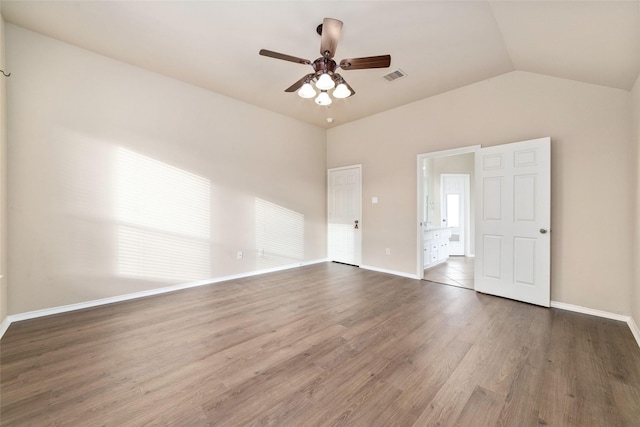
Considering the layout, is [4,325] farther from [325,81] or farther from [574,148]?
[574,148]

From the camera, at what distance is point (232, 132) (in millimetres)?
4426

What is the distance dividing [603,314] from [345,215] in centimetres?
406

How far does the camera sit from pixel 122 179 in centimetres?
334

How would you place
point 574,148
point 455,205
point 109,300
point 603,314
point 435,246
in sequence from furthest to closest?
1. point 455,205
2. point 435,246
3. point 109,300
4. point 574,148
5. point 603,314

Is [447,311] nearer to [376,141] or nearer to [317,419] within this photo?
[317,419]

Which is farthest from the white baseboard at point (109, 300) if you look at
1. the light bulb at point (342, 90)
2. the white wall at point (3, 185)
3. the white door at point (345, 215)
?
the light bulb at point (342, 90)

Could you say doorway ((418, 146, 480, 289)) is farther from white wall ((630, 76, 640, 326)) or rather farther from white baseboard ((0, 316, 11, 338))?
white baseboard ((0, 316, 11, 338))

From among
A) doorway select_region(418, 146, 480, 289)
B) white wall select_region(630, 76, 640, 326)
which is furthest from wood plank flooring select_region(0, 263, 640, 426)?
doorway select_region(418, 146, 480, 289)

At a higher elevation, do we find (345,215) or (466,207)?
(466,207)

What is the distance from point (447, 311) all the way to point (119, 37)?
16.4 ft

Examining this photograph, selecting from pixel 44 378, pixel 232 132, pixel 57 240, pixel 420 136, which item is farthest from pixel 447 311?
pixel 57 240

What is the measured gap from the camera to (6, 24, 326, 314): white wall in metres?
2.79

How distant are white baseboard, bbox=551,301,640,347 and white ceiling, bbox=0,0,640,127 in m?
2.51

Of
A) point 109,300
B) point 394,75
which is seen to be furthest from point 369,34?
point 109,300
